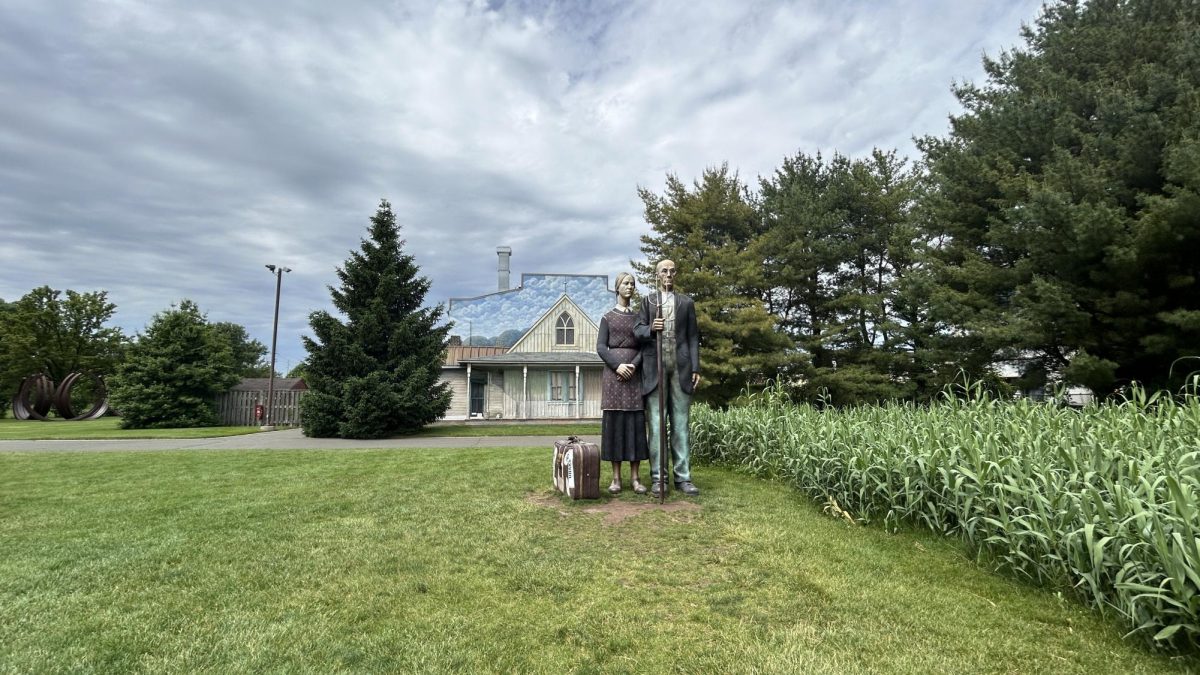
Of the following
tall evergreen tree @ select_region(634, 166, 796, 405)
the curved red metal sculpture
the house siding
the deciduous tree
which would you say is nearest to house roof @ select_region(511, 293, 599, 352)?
the house siding

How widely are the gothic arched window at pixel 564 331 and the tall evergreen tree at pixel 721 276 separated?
685 centimetres

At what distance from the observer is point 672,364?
5266mm

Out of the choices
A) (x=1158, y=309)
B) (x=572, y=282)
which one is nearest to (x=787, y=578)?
(x=1158, y=309)

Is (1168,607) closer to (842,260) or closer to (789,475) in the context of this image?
(789,475)

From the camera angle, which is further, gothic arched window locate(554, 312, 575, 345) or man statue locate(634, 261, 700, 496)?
gothic arched window locate(554, 312, 575, 345)

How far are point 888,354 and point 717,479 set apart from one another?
12454mm

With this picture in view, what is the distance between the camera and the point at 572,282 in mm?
30906

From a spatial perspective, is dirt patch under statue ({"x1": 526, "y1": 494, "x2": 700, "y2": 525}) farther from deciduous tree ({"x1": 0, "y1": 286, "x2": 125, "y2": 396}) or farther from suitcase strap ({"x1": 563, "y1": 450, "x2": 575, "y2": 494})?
deciduous tree ({"x1": 0, "y1": 286, "x2": 125, "y2": 396})

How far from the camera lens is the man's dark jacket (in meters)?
5.21

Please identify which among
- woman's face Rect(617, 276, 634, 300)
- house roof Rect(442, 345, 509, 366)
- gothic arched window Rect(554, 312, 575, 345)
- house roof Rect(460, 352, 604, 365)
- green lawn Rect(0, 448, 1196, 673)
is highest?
gothic arched window Rect(554, 312, 575, 345)

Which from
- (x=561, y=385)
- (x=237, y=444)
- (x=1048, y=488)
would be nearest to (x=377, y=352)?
(x=237, y=444)

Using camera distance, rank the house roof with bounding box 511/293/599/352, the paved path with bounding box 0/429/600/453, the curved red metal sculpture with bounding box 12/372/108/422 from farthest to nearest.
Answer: the curved red metal sculpture with bounding box 12/372/108/422 < the house roof with bounding box 511/293/599/352 < the paved path with bounding box 0/429/600/453

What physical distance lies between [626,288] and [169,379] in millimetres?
21685

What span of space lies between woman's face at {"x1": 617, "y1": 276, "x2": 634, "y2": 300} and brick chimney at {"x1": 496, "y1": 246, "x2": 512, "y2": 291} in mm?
26957
